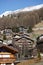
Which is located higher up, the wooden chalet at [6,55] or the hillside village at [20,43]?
the wooden chalet at [6,55]

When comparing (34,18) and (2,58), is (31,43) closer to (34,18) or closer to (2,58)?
(2,58)

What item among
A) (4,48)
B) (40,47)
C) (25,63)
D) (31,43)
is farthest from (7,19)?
(4,48)

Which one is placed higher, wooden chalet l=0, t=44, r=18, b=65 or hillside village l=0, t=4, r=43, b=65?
wooden chalet l=0, t=44, r=18, b=65

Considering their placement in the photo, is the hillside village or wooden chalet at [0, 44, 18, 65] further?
the hillside village

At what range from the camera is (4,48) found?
8.18 metres

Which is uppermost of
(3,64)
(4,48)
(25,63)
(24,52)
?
(4,48)

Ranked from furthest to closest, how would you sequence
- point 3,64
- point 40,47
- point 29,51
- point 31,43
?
point 31,43
point 40,47
point 29,51
point 3,64

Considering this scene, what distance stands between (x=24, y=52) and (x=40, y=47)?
3.12 m

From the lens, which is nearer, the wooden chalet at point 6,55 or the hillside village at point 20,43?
the wooden chalet at point 6,55

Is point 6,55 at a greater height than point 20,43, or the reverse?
point 6,55

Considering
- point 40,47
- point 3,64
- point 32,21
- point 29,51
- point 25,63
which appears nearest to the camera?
point 3,64

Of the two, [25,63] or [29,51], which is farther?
[29,51]

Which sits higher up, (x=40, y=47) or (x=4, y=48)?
(x=4, y=48)

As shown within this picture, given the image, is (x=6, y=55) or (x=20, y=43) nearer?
(x=6, y=55)
